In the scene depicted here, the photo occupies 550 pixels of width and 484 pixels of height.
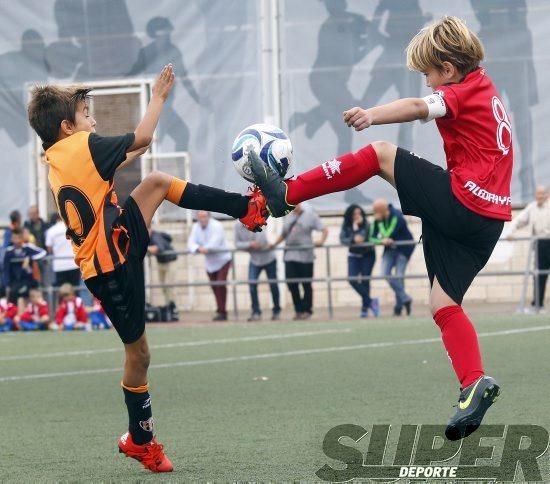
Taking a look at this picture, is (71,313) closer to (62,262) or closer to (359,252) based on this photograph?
(62,262)

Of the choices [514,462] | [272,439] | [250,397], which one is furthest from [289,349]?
[514,462]

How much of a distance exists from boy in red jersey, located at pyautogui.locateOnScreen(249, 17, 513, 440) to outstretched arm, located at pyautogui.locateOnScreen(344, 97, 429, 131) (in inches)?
2.4

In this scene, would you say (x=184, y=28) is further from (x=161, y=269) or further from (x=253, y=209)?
(x=253, y=209)

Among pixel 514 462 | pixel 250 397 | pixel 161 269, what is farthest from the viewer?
pixel 161 269

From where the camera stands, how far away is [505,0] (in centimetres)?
2136

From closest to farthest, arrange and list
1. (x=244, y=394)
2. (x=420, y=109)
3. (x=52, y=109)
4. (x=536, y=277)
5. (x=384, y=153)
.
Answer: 1. (x=420, y=109)
2. (x=384, y=153)
3. (x=52, y=109)
4. (x=244, y=394)
5. (x=536, y=277)

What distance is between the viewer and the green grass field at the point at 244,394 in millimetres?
6809

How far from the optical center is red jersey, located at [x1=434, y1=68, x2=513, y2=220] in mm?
6207

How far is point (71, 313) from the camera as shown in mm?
18344

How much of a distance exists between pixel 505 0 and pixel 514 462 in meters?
16.2

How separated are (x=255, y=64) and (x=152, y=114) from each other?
15.6 m

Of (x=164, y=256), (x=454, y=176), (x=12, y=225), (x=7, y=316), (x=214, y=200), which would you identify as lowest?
(x=7, y=316)

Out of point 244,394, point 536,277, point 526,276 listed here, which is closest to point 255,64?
point 526,276

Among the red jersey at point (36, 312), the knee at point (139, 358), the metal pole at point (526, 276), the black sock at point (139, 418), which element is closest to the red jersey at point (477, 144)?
the knee at point (139, 358)
